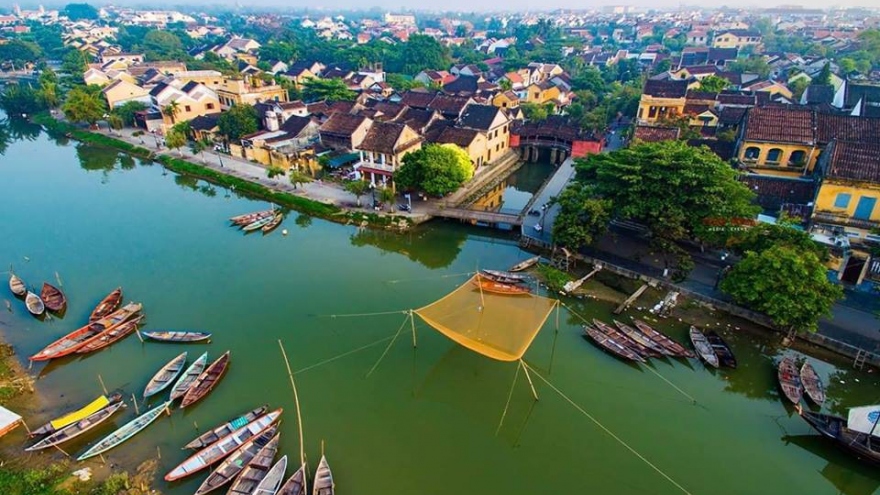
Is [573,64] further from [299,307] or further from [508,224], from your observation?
[299,307]

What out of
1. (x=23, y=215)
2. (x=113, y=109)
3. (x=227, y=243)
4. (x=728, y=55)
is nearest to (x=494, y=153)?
(x=227, y=243)

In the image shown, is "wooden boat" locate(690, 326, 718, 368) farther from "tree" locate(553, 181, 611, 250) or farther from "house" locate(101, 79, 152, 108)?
→ "house" locate(101, 79, 152, 108)

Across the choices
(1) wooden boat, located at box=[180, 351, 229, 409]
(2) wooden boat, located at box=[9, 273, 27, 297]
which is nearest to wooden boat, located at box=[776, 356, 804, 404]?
(1) wooden boat, located at box=[180, 351, 229, 409]

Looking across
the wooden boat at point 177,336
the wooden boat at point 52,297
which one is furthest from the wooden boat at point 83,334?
the wooden boat at point 52,297

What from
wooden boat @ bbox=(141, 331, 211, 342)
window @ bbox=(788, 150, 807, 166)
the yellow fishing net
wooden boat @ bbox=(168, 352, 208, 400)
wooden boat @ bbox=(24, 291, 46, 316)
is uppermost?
window @ bbox=(788, 150, 807, 166)

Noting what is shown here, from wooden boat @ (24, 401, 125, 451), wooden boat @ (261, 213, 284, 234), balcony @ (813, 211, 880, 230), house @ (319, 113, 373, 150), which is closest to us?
wooden boat @ (24, 401, 125, 451)

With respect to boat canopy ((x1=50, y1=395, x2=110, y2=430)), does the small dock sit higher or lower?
higher
